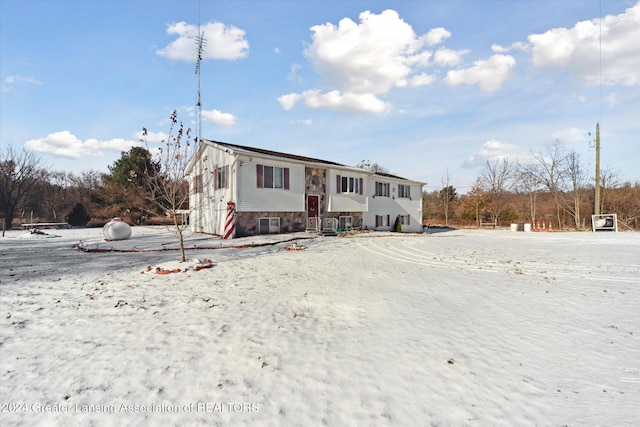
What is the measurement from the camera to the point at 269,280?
24.6 feet

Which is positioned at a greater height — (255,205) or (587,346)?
(255,205)

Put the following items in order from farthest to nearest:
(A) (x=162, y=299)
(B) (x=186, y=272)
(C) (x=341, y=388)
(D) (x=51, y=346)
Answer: (B) (x=186, y=272) < (A) (x=162, y=299) < (D) (x=51, y=346) < (C) (x=341, y=388)

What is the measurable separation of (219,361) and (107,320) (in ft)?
8.04

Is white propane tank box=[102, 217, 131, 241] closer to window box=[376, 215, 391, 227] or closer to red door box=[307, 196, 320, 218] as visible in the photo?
red door box=[307, 196, 320, 218]

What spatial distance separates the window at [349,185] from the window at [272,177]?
191 inches

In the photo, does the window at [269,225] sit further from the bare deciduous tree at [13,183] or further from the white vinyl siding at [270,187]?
the bare deciduous tree at [13,183]

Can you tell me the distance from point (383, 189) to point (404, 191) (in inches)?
137

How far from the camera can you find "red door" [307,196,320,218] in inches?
811

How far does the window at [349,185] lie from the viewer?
22094mm

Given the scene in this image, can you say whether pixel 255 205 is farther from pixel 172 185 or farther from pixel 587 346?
pixel 587 346

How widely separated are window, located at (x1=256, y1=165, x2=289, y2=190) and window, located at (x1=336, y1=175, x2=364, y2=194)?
485 centimetres

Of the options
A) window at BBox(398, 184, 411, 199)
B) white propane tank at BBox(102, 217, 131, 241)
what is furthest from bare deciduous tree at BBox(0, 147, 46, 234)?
window at BBox(398, 184, 411, 199)

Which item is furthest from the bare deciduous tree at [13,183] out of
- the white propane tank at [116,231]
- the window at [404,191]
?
the window at [404,191]

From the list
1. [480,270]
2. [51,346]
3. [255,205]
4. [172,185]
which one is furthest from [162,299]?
[255,205]
